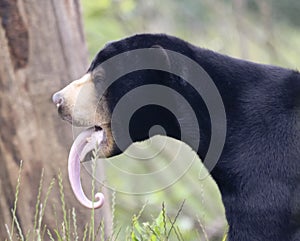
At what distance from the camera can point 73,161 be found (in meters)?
4.10

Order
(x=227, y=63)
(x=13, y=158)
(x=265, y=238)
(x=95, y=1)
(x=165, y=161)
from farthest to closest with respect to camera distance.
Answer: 1. (x=165, y=161)
2. (x=95, y=1)
3. (x=13, y=158)
4. (x=227, y=63)
5. (x=265, y=238)

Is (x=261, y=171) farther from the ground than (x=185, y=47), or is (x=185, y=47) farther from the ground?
(x=185, y=47)

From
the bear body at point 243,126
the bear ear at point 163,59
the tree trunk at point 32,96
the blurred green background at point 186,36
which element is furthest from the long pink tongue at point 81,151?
the blurred green background at point 186,36

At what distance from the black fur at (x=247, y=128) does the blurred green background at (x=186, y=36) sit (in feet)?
9.68

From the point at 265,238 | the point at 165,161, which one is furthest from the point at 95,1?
the point at 265,238

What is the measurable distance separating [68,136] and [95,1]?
3355 millimetres

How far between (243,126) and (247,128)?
0.07 ft

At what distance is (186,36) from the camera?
13.9 meters

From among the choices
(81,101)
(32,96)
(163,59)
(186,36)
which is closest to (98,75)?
(81,101)

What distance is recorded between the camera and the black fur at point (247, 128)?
12.3 ft

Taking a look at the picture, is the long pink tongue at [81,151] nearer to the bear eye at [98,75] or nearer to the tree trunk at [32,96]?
the bear eye at [98,75]

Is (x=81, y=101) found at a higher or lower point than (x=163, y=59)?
lower

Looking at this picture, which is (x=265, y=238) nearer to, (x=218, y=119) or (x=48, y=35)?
(x=218, y=119)

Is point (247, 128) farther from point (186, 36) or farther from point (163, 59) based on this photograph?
point (186, 36)
